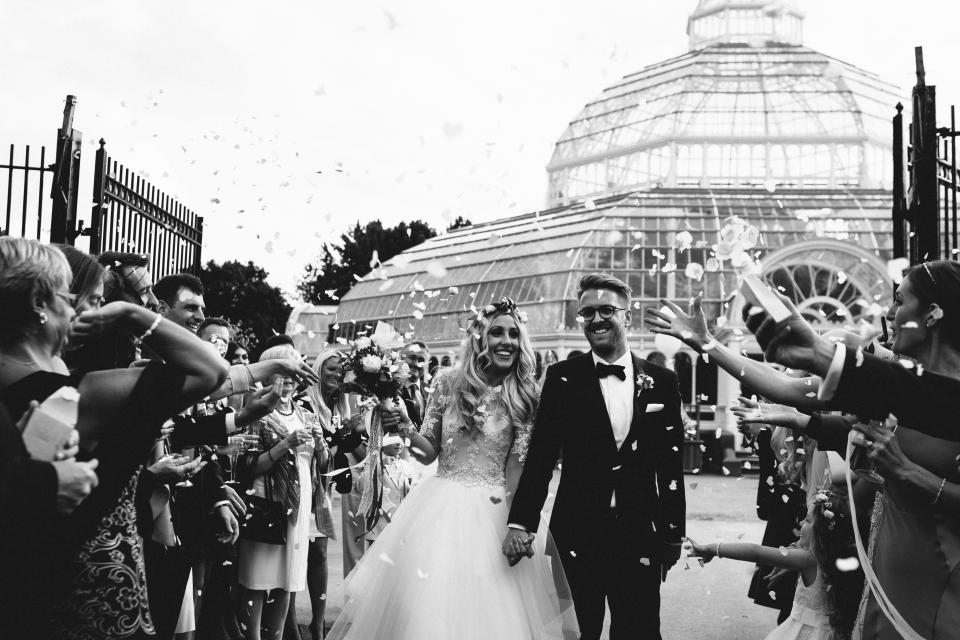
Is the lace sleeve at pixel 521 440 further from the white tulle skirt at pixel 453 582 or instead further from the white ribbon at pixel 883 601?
the white ribbon at pixel 883 601

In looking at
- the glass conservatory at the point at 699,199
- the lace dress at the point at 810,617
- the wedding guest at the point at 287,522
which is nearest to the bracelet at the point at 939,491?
the lace dress at the point at 810,617

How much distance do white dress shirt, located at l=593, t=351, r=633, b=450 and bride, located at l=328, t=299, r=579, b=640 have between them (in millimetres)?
491

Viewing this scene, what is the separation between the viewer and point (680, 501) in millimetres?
4949

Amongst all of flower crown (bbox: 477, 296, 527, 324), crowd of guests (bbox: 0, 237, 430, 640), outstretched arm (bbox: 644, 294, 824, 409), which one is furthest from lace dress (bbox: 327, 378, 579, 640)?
outstretched arm (bbox: 644, 294, 824, 409)

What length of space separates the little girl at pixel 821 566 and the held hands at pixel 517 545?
0.85 metres

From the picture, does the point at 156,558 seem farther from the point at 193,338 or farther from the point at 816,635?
the point at 816,635

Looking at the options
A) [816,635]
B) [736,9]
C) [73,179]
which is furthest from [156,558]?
[736,9]

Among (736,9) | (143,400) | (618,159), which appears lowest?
(143,400)

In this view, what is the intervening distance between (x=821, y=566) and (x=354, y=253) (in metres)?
48.5

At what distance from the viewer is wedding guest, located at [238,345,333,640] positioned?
592cm

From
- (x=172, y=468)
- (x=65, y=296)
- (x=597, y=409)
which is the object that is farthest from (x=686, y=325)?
(x=172, y=468)

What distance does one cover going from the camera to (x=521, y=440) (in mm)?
5180

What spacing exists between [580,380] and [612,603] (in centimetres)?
124

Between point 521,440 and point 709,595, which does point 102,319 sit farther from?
point 709,595
